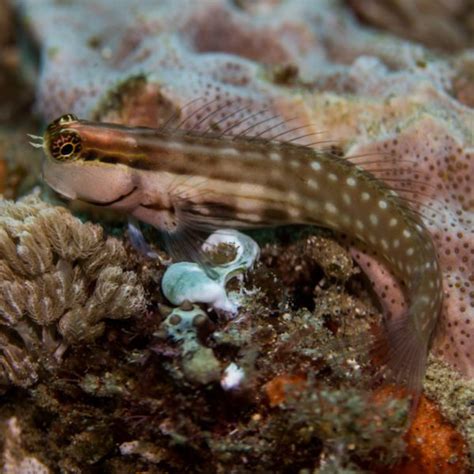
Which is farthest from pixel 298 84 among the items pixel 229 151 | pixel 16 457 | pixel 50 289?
pixel 16 457

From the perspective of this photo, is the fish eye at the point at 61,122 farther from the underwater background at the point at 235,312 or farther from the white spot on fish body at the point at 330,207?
the white spot on fish body at the point at 330,207

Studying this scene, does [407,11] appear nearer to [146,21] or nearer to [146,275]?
Answer: [146,21]

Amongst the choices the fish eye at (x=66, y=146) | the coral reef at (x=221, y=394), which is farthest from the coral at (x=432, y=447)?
the fish eye at (x=66, y=146)

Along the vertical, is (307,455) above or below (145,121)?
below

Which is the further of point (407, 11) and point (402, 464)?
point (407, 11)

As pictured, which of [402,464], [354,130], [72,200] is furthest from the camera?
[354,130]

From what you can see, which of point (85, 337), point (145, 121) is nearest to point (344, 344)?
point (85, 337)
